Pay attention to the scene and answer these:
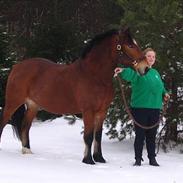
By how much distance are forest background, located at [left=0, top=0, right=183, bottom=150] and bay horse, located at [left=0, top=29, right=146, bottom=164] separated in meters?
1.12

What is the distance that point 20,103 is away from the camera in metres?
7.12

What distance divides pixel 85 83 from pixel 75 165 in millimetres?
1107

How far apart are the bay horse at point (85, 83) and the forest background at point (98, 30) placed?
44.0 inches

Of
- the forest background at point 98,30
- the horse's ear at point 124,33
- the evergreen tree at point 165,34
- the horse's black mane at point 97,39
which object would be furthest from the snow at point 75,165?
the horse's ear at point 124,33

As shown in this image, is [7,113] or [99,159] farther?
[7,113]

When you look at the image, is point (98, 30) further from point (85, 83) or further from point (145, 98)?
point (145, 98)

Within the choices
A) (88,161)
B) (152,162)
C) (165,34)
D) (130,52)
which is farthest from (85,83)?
(165,34)

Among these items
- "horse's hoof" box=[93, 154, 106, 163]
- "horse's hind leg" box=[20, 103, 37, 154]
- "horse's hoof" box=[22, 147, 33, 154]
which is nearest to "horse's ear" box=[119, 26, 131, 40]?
"horse's hoof" box=[93, 154, 106, 163]

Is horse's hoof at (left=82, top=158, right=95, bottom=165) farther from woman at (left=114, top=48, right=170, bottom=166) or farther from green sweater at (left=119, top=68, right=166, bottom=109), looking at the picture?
green sweater at (left=119, top=68, right=166, bottom=109)

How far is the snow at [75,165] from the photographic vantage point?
522cm

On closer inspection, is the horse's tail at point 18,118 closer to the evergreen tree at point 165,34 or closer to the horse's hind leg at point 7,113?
the horse's hind leg at point 7,113

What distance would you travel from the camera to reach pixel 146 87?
20.1 feet

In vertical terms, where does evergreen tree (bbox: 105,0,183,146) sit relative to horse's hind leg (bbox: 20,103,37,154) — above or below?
above

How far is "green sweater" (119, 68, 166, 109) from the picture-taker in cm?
613
